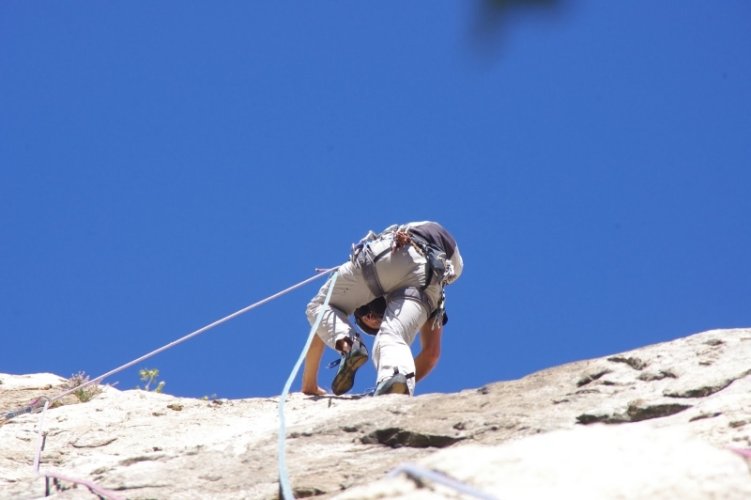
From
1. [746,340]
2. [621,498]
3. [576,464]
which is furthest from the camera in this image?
[746,340]

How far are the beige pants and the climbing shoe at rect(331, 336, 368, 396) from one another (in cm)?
14

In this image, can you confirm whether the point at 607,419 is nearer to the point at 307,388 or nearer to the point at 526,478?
the point at 526,478

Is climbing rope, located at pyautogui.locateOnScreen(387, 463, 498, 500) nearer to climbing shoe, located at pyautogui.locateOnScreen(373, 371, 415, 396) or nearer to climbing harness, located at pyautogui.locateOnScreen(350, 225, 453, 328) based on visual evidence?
climbing shoe, located at pyautogui.locateOnScreen(373, 371, 415, 396)

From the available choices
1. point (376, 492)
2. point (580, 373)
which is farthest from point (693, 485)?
point (580, 373)

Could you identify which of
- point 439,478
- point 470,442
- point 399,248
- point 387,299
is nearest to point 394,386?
point 387,299

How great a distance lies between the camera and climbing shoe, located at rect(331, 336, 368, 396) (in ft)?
20.6

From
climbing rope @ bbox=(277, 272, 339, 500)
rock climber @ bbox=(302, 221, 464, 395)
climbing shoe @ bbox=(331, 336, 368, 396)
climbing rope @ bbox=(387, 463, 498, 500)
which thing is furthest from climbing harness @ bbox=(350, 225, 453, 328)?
climbing rope @ bbox=(387, 463, 498, 500)

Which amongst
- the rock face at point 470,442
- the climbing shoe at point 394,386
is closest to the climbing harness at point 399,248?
the climbing shoe at point 394,386

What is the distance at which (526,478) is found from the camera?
287 cm

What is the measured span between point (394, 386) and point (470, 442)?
139cm

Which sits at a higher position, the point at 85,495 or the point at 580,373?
the point at 580,373

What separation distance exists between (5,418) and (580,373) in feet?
11.9

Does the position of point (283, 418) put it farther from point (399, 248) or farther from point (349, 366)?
point (399, 248)

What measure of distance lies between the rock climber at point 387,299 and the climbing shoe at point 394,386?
316mm
